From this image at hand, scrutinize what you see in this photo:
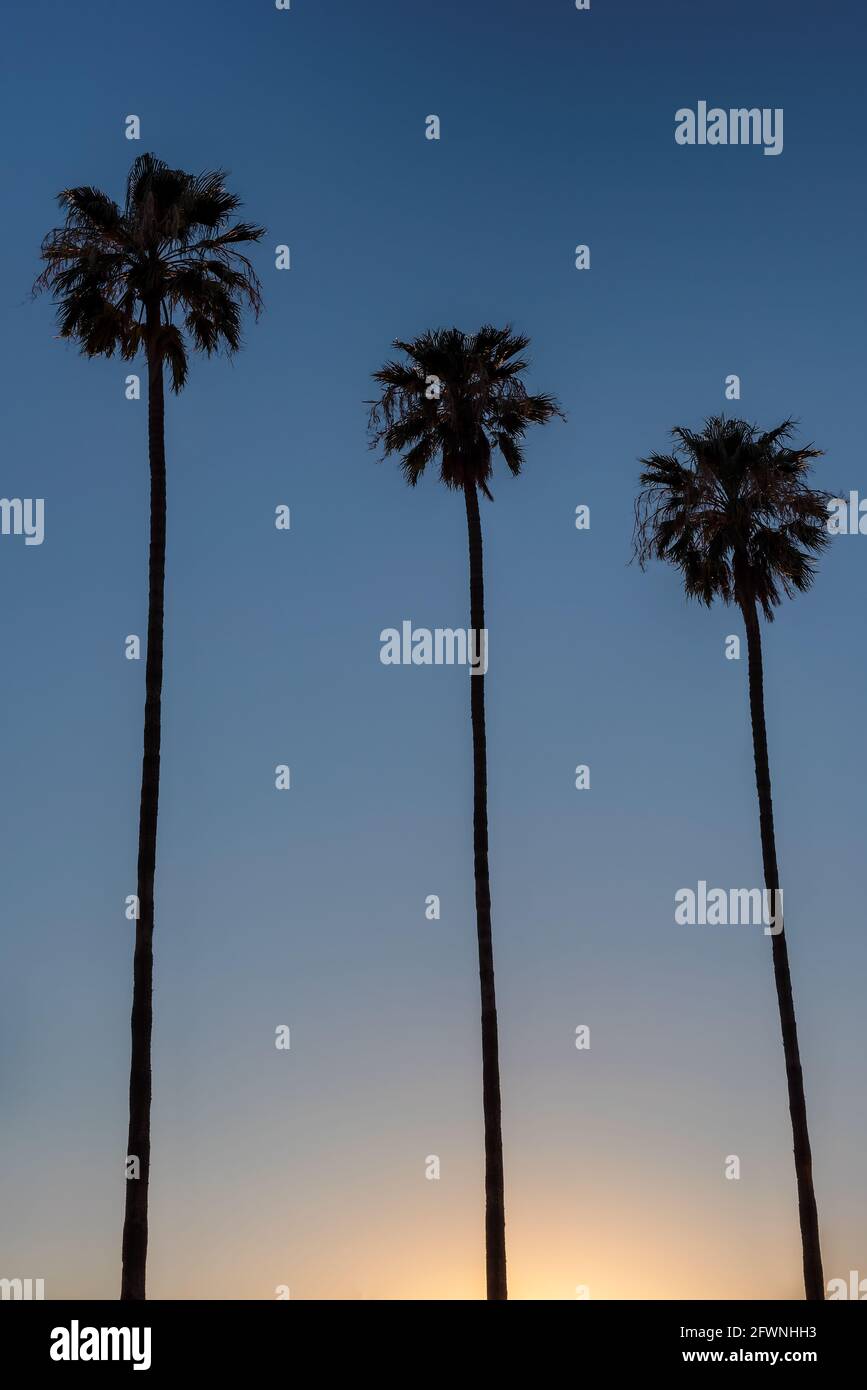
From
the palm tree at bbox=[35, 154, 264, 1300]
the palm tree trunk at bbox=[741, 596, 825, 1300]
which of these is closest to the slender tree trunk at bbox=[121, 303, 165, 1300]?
the palm tree at bbox=[35, 154, 264, 1300]

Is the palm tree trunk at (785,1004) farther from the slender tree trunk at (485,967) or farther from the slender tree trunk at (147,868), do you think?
the slender tree trunk at (147,868)

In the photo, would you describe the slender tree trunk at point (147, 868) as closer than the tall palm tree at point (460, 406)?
Yes

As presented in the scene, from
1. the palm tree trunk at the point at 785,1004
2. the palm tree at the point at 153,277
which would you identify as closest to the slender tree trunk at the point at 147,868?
the palm tree at the point at 153,277

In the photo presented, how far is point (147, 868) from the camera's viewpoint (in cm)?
2705

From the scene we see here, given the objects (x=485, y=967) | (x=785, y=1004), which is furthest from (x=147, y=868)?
(x=785, y=1004)

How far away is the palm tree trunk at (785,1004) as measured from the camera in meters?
30.2

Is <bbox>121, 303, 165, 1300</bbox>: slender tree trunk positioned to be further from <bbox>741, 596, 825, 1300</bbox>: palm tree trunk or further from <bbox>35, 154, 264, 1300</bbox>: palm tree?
<bbox>741, 596, 825, 1300</bbox>: palm tree trunk

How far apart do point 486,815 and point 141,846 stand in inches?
328

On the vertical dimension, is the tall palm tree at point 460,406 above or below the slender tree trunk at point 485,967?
above

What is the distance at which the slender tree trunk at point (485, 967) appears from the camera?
28.4 m

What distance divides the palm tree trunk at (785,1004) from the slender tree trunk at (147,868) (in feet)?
47.2

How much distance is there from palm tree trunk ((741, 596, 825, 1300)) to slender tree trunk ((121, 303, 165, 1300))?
47.2ft
